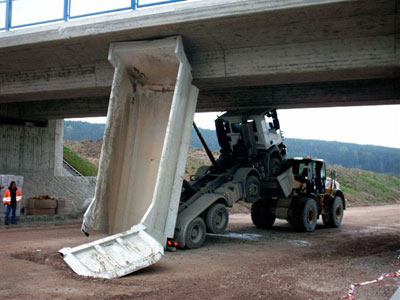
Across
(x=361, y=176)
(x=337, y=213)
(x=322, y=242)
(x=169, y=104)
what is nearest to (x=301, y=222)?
(x=322, y=242)

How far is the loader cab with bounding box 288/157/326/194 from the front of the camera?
1728 cm

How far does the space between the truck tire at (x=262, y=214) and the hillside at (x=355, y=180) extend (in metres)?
14.8

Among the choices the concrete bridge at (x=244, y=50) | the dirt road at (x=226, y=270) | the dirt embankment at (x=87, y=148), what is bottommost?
the dirt road at (x=226, y=270)

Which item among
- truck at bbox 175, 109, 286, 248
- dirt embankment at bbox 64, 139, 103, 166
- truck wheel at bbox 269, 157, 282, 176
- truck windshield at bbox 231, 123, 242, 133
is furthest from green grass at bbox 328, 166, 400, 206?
truck windshield at bbox 231, 123, 242, 133

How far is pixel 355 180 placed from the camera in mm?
46188

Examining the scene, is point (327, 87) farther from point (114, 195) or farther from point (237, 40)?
point (114, 195)

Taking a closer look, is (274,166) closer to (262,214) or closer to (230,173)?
(230,173)

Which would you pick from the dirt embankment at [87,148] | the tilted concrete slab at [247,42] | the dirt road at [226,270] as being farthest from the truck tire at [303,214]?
the dirt embankment at [87,148]

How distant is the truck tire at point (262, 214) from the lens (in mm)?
17312

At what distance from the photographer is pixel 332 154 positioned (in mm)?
53094

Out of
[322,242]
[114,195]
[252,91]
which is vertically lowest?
[322,242]

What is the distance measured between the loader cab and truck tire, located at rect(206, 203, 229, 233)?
5140 millimetres

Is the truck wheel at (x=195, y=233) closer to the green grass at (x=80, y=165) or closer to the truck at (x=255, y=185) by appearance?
the truck at (x=255, y=185)

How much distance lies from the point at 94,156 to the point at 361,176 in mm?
29854
